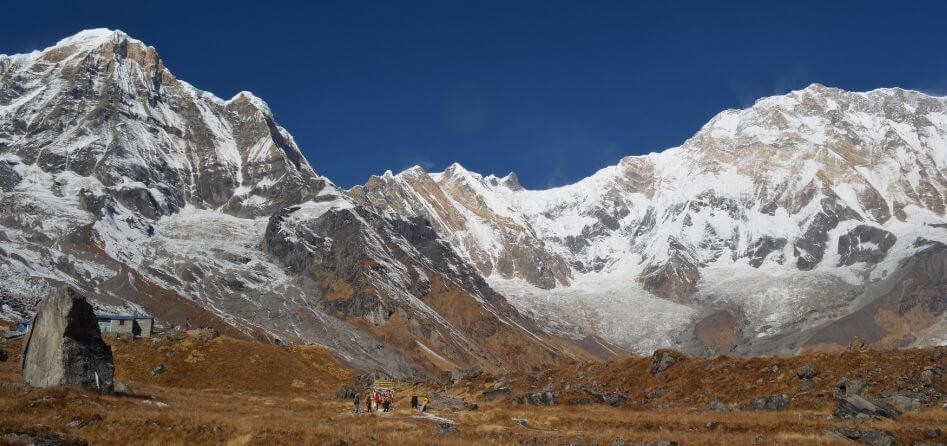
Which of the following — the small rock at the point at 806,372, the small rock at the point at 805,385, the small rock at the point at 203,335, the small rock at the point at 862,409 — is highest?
the small rock at the point at 203,335

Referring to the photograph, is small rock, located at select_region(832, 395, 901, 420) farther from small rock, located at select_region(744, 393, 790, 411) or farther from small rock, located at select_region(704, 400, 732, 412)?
small rock, located at select_region(704, 400, 732, 412)

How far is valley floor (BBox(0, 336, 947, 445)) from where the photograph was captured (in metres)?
30.9

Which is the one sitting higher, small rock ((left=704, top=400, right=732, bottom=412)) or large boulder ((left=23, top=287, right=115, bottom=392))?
large boulder ((left=23, top=287, right=115, bottom=392))

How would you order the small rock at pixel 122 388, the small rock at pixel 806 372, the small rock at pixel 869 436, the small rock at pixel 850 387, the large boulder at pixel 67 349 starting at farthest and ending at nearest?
1. the small rock at pixel 806 372
2. the small rock at pixel 850 387
3. the small rock at pixel 122 388
4. the large boulder at pixel 67 349
5. the small rock at pixel 869 436

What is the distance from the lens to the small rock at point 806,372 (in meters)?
56.2

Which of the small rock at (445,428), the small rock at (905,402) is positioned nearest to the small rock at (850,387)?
the small rock at (905,402)

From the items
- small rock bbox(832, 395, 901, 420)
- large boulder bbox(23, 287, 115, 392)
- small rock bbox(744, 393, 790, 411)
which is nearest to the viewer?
small rock bbox(832, 395, 901, 420)

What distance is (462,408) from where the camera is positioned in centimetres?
5725

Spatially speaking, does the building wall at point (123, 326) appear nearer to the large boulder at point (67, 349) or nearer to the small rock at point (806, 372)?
the large boulder at point (67, 349)

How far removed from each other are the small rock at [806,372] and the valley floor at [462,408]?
2.28ft

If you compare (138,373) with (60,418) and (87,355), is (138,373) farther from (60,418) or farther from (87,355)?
(60,418)

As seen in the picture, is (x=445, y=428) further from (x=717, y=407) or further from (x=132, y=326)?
(x=132, y=326)

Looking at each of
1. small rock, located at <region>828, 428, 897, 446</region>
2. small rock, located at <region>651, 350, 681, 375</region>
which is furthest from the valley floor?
small rock, located at <region>651, 350, 681, 375</region>

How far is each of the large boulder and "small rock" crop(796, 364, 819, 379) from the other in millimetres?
44931
